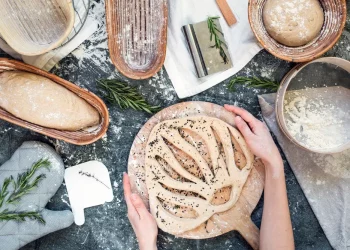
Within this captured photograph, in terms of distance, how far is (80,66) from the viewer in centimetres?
183

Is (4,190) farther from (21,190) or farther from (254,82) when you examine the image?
(254,82)

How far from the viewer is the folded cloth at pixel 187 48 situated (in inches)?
70.6

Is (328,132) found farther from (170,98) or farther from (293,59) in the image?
(170,98)

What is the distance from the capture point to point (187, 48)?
5.90ft

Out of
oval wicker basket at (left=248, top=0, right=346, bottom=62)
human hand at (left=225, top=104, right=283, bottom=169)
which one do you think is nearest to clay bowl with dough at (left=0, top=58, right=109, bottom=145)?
human hand at (left=225, top=104, right=283, bottom=169)

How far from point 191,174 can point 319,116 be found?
1.50ft

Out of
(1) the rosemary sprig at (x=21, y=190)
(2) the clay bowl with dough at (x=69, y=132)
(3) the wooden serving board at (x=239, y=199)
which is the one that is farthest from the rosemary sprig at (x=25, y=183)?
(3) the wooden serving board at (x=239, y=199)

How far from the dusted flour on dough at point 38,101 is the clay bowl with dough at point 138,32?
22 cm

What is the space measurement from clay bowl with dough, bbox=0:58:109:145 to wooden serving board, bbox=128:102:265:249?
14 cm

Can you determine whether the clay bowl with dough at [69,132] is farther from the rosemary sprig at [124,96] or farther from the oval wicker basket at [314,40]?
the oval wicker basket at [314,40]

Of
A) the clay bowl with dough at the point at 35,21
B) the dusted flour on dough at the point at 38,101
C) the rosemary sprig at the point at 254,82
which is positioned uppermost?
the clay bowl with dough at the point at 35,21

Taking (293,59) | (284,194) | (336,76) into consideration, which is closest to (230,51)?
(293,59)

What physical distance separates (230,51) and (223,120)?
23cm

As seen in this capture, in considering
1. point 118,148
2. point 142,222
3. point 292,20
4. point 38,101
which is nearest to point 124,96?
point 118,148
